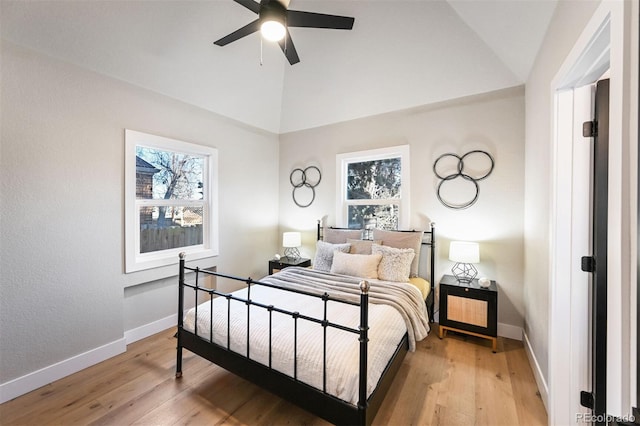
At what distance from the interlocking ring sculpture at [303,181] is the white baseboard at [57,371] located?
9.35 ft

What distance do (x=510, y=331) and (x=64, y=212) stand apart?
14.8ft

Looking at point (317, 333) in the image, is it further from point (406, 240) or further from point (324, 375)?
point (406, 240)

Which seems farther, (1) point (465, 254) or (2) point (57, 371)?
(1) point (465, 254)

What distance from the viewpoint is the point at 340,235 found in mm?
3600

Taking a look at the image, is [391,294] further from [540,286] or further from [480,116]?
[480,116]

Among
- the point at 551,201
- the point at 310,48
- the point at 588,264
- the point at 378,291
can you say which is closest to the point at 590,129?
the point at 551,201

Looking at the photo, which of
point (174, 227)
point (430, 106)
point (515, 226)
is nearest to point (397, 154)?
point (430, 106)

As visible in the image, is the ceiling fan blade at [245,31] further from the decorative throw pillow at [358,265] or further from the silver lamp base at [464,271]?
the silver lamp base at [464,271]

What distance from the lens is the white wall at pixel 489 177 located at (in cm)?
280

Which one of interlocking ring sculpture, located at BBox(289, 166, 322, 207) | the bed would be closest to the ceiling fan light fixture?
the bed

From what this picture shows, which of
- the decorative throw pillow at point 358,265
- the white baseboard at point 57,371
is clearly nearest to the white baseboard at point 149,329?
the white baseboard at point 57,371

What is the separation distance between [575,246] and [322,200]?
2.96 m

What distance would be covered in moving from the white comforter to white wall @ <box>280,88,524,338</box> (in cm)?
112

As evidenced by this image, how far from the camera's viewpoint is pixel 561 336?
5.31 feet
